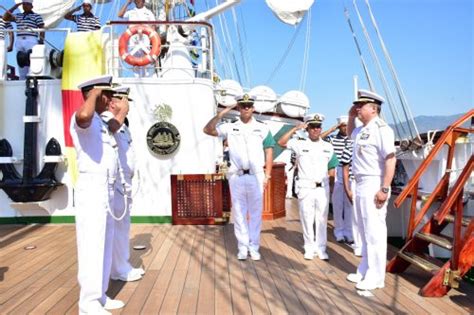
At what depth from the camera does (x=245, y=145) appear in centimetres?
448

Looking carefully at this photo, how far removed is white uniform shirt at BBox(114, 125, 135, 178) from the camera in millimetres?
3630

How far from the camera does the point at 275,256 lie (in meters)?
4.67

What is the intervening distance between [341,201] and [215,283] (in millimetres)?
2368

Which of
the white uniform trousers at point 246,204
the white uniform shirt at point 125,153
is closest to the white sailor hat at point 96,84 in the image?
the white uniform shirt at point 125,153

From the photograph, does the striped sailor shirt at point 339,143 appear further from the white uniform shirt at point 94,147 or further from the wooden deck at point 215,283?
the white uniform shirt at point 94,147

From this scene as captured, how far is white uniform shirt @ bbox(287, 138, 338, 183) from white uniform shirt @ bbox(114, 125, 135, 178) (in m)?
1.75

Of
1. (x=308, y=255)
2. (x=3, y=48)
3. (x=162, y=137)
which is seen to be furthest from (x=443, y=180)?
(x=3, y=48)

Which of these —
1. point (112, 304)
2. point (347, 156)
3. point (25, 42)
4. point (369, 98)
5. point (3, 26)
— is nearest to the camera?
point (112, 304)

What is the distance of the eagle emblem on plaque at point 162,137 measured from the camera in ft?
21.8

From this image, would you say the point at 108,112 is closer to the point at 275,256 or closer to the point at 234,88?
the point at 275,256

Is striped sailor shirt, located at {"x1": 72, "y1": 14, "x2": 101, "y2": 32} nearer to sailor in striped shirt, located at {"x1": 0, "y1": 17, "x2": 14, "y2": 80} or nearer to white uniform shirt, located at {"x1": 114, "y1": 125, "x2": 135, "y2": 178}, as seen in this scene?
sailor in striped shirt, located at {"x1": 0, "y1": 17, "x2": 14, "y2": 80}

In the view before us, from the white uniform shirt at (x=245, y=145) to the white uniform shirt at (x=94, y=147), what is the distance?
1.75 m

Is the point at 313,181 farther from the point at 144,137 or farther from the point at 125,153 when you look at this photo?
the point at 144,137

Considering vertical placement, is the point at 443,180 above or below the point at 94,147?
below
